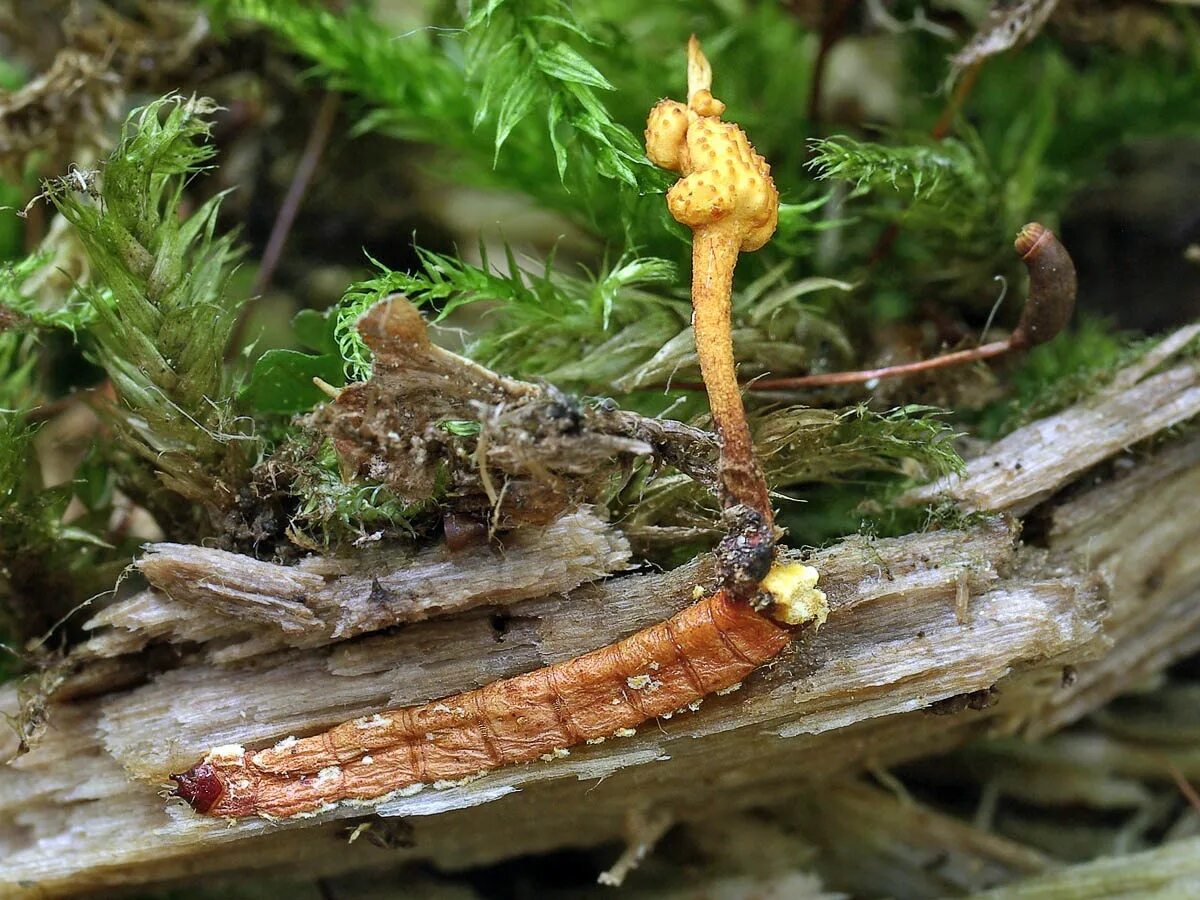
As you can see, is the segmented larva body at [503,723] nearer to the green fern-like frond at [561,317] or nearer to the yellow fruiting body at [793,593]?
the yellow fruiting body at [793,593]

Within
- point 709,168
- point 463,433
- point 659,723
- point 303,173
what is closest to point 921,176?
point 709,168

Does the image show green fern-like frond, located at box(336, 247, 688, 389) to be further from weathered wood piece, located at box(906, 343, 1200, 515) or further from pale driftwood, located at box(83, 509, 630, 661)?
weathered wood piece, located at box(906, 343, 1200, 515)

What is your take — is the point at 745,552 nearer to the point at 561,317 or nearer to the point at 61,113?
the point at 561,317

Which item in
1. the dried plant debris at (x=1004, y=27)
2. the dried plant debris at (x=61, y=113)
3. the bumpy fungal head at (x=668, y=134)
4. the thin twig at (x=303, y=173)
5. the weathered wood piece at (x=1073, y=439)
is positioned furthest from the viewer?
the thin twig at (x=303, y=173)

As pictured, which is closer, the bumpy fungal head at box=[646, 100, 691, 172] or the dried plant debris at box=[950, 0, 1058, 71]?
the bumpy fungal head at box=[646, 100, 691, 172]

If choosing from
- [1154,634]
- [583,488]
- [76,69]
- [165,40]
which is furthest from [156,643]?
[1154,634]

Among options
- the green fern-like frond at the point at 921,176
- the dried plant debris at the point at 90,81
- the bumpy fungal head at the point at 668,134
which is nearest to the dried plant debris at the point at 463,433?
the bumpy fungal head at the point at 668,134

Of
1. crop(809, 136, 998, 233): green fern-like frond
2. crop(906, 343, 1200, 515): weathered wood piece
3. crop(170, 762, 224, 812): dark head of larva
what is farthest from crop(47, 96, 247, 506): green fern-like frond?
crop(906, 343, 1200, 515): weathered wood piece
